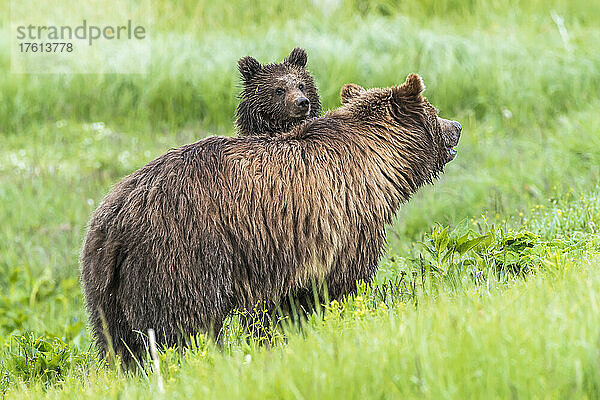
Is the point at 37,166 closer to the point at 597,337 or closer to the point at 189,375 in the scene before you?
the point at 189,375

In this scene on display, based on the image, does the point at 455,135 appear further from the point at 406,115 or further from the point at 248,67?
the point at 248,67

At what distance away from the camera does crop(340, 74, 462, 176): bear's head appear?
5.47 m

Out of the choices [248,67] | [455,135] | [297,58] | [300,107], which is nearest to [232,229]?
[300,107]

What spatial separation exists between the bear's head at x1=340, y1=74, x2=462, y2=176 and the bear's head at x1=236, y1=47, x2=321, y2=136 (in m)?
0.66

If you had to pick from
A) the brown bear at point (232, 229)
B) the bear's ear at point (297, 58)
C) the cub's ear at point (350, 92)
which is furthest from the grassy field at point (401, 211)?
the bear's ear at point (297, 58)

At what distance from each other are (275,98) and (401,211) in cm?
298

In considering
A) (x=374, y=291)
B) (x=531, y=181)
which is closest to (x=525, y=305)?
(x=374, y=291)

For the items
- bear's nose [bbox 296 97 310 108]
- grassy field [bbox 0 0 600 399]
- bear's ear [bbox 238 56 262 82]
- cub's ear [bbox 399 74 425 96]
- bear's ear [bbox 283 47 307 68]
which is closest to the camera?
grassy field [bbox 0 0 600 399]

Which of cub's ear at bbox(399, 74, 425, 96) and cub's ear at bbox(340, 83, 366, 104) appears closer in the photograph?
cub's ear at bbox(399, 74, 425, 96)

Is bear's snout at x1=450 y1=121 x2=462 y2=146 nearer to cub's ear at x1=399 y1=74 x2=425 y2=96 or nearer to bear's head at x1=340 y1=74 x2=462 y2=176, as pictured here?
bear's head at x1=340 y1=74 x2=462 y2=176

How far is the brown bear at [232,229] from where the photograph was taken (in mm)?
4699

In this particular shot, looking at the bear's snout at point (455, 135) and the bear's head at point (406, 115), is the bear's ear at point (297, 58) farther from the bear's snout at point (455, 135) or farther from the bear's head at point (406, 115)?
the bear's snout at point (455, 135)

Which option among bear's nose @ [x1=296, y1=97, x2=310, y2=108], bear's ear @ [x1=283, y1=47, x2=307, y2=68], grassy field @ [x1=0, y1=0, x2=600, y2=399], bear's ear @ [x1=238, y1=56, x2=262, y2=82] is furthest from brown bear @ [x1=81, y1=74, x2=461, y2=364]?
bear's ear @ [x1=283, y1=47, x2=307, y2=68]

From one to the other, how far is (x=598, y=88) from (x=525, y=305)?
8.26 m
